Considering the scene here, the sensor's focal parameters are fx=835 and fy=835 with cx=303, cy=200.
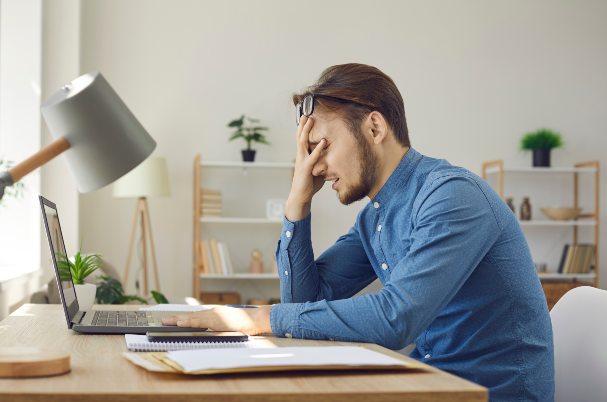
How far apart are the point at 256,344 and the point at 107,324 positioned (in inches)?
15.9

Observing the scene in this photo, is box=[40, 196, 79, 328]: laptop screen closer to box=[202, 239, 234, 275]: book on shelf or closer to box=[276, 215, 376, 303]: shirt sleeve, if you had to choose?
box=[276, 215, 376, 303]: shirt sleeve

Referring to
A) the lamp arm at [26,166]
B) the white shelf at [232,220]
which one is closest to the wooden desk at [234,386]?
the lamp arm at [26,166]

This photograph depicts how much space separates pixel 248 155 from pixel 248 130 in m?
0.17

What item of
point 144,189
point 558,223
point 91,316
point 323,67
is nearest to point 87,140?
point 91,316

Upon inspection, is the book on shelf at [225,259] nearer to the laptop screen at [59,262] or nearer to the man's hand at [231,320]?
the laptop screen at [59,262]

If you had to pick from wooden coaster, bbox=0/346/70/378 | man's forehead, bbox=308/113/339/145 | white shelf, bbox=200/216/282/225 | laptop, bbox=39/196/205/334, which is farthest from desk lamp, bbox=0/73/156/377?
white shelf, bbox=200/216/282/225

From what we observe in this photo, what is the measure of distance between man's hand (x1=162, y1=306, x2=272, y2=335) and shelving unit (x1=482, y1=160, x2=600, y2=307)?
4.55 metres

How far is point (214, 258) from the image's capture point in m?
5.67

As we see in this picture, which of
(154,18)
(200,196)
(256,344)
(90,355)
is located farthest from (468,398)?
(154,18)

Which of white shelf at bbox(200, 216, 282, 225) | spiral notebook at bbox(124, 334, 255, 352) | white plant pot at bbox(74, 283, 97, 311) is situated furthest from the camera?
white shelf at bbox(200, 216, 282, 225)

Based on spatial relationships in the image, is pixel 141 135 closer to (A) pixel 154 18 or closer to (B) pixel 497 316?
(B) pixel 497 316

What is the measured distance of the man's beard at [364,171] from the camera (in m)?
1.79

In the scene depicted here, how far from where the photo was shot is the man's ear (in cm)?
176

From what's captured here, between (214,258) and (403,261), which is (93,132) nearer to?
(403,261)
